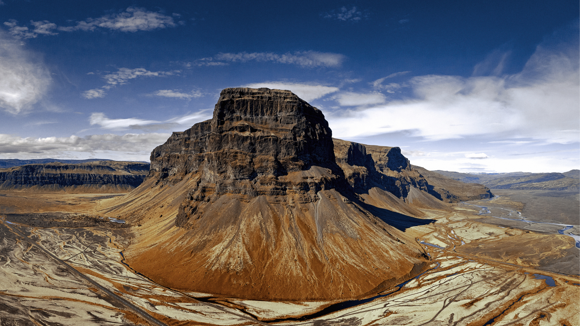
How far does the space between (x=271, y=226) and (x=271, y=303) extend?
22691mm

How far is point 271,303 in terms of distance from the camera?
52.9 metres

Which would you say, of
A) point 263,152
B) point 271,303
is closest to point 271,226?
point 271,303

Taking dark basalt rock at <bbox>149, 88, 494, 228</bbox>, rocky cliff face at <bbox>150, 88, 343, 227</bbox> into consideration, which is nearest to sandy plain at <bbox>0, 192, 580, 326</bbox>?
dark basalt rock at <bbox>149, 88, 494, 228</bbox>

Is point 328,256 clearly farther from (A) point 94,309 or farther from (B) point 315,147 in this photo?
(A) point 94,309

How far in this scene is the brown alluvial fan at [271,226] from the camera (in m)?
60.3

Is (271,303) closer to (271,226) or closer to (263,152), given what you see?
(271,226)

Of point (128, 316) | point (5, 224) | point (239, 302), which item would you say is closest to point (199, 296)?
point (239, 302)

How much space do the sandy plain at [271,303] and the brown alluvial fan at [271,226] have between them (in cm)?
471

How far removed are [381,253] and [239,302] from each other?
4133 centimetres

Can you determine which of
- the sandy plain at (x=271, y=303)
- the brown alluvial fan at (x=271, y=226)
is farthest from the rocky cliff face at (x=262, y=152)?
the sandy plain at (x=271, y=303)

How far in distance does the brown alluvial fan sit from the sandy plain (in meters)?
4.71

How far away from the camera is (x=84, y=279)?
5962 centimetres

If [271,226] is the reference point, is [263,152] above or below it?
above

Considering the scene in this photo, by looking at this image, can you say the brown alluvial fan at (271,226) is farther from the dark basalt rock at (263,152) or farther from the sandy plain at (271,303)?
the sandy plain at (271,303)
